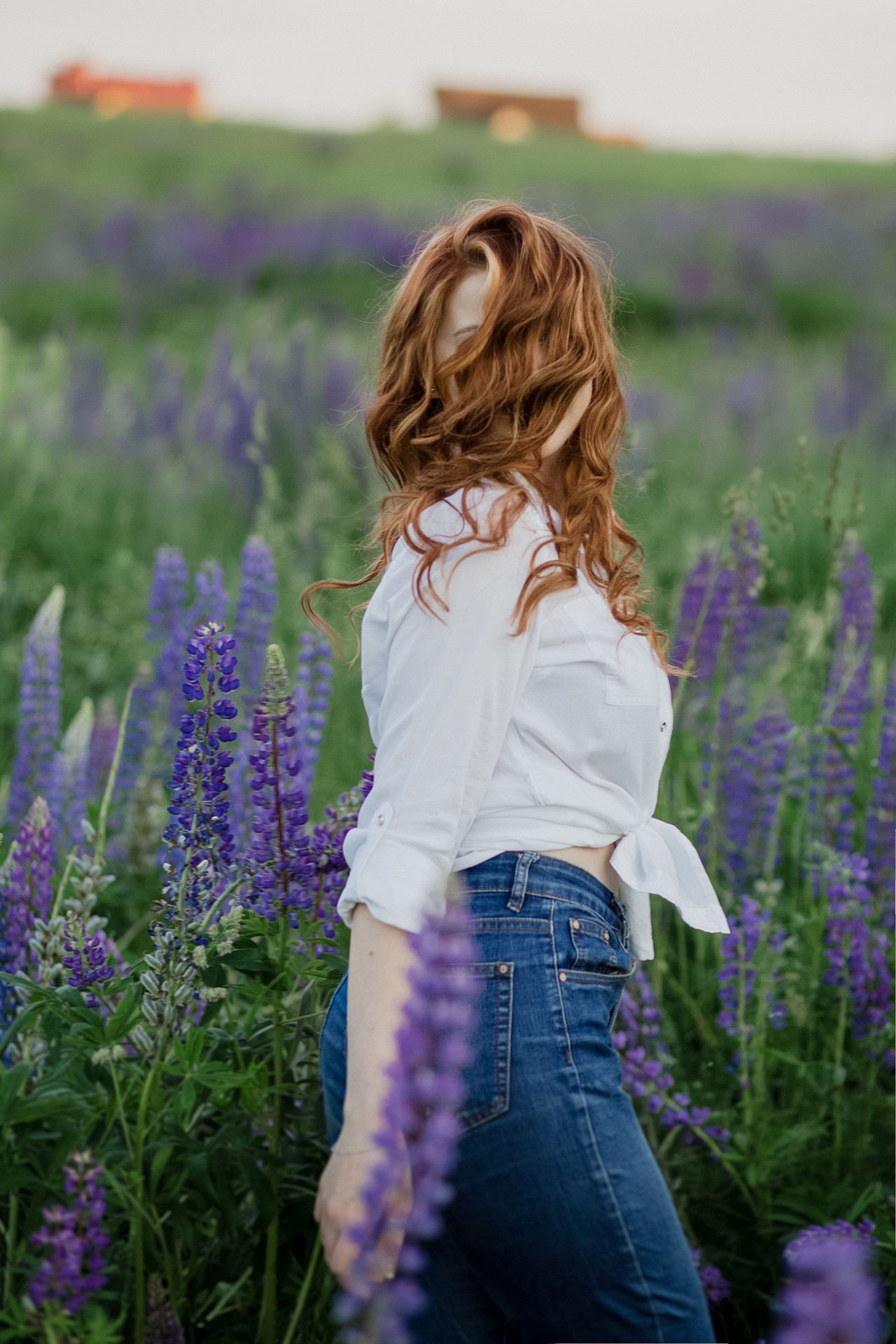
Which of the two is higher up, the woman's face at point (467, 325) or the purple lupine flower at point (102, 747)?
the woman's face at point (467, 325)

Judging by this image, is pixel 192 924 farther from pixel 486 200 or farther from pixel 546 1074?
pixel 486 200

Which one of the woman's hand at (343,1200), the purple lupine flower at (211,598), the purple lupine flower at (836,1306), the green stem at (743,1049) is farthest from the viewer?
the purple lupine flower at (211,598)

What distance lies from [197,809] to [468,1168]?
21.5 inches

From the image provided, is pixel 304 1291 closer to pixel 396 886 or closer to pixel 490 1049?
pixel 490 1049

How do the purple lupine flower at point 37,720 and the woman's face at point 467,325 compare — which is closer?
the woman's face at point 467,325

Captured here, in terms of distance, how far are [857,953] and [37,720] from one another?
1.71 meters

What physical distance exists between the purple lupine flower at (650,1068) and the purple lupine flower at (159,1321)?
2.39ft

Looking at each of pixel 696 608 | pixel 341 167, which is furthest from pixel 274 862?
pixel 341 167

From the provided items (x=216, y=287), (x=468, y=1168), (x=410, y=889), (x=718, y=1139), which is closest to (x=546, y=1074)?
(x=468, y=1168)

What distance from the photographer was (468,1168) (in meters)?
1.24

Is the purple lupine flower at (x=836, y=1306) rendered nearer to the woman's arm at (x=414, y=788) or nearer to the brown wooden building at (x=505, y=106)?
the woman's arm at (x=414, y=788)

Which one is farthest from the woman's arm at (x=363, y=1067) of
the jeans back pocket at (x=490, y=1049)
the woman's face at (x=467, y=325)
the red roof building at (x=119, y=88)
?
the red roof building at (x=119, y=88)

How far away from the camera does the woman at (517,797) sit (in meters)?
1.23

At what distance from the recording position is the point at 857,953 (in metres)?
2.24
